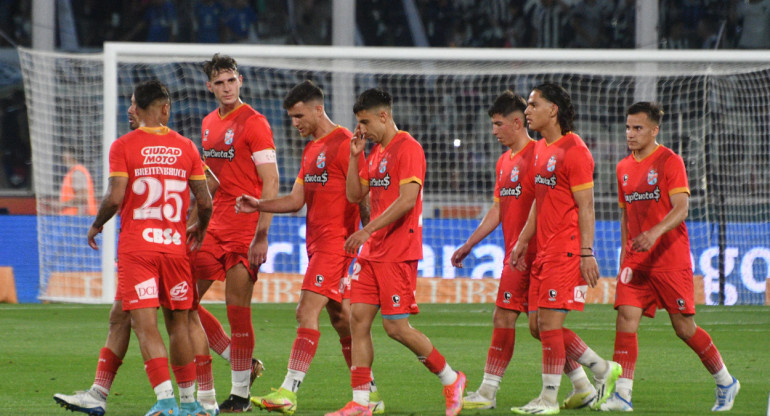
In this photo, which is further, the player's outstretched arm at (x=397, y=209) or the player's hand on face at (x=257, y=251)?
the player's hand on face at (x=257, y=251)

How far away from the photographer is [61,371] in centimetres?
816

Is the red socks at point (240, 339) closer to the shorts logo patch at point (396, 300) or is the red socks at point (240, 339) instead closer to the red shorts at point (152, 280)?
the red shorts at point (152, 280)

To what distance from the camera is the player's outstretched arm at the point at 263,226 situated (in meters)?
6.57

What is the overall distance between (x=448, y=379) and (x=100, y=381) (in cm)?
195

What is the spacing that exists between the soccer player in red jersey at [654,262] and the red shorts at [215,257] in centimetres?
235

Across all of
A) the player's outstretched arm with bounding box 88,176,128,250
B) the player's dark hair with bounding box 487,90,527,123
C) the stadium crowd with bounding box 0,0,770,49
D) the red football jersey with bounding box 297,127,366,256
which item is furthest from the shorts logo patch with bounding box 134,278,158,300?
the stadium crowd with bounding box 0,0,770,49

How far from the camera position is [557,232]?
645 cm

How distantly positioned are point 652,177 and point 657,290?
713 millimetres

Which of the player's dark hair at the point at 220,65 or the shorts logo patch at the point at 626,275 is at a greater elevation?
the player's dark hair at the point at 220,65

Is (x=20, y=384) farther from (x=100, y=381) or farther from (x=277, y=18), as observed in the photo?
(x=277, y=18)

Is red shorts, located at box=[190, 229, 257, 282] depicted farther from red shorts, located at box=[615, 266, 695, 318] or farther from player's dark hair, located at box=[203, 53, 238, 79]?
red shorts, located at box=[615, 266, 695, 318]

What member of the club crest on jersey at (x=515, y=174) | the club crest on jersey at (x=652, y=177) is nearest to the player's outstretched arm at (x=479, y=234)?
the club crest on jersey at (x=515, y=174)

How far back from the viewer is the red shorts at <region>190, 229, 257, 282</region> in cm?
673

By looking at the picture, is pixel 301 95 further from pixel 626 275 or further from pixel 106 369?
pixel 626 275
